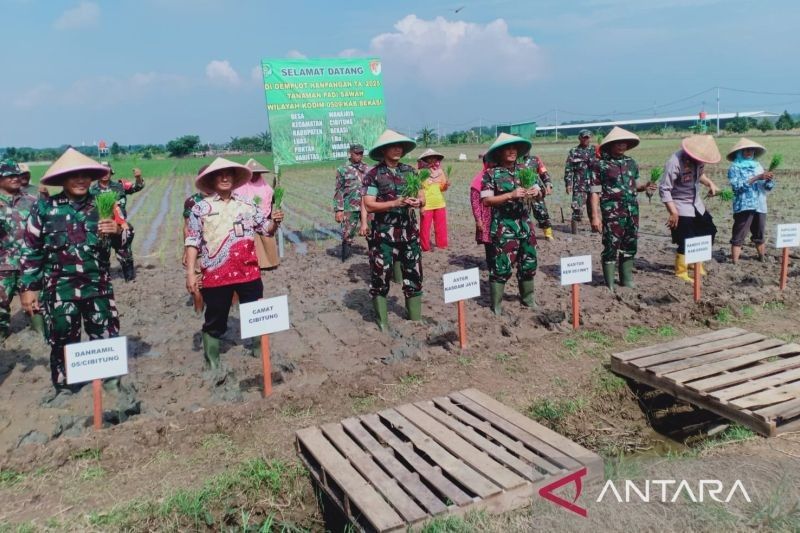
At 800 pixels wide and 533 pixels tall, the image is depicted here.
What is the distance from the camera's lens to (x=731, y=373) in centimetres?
438

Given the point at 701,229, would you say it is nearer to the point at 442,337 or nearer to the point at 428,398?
the point at 442,337

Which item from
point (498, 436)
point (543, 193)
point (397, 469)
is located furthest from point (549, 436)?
point (543, 193)

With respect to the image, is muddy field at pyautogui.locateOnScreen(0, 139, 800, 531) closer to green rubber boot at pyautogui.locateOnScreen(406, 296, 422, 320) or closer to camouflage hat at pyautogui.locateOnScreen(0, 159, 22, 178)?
green rubber boot at pyautogui.locateOnScreen(406, 296, 422, 320)

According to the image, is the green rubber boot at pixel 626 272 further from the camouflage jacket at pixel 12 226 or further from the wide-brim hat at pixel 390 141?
the camouflage jacket at pixel 12 226

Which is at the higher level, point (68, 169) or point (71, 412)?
point (68, 169)

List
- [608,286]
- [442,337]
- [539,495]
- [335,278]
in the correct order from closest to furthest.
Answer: [539,495]
[442,337]
[608,286]
[335,278]

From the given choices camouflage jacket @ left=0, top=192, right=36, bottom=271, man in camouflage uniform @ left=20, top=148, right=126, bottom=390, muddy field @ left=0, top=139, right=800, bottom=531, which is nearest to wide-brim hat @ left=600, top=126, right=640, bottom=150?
muddy field @ left=0, top=139, right=800, bottom=531

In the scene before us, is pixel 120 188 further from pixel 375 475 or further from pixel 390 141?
pixel 375 475

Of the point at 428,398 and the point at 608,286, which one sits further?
→ the point at 608,286

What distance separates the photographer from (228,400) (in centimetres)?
457

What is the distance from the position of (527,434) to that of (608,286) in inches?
151

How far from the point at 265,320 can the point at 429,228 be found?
5.15 metres

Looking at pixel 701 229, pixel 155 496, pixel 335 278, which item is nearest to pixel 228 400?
pixel 155 496

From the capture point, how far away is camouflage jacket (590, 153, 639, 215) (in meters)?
6.65
